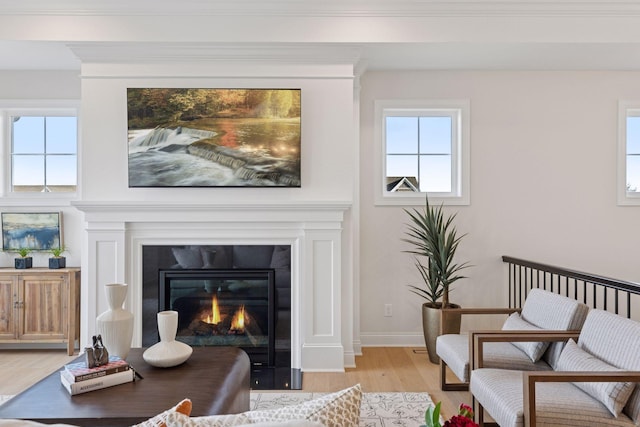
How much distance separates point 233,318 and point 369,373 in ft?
4.02

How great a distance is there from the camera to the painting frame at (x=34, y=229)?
164 inches

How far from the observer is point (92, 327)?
348cm

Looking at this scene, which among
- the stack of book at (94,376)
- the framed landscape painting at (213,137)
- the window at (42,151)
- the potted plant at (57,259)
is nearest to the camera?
the stack of book at (94,376)

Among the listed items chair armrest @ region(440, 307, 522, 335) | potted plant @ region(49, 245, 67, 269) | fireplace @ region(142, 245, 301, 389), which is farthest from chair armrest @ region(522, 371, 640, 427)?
potted plant @ region(49, 245, 67, 269)

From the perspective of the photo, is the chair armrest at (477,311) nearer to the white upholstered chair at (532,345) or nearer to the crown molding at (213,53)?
the white upholstered chair at (532,345)

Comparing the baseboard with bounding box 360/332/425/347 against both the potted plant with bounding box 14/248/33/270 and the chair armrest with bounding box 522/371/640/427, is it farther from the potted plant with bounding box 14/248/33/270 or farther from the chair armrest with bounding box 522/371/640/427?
the potted plant with bounding box 14/248/33/270

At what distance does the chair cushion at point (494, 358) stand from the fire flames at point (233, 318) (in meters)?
1.72

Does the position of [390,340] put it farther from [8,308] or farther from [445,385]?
[8,308]

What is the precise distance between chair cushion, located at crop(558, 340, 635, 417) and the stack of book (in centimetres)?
213

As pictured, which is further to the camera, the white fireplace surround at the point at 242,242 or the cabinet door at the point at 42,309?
the cabinet door at the point at 42,309

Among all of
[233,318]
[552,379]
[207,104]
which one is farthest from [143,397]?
[207,104]

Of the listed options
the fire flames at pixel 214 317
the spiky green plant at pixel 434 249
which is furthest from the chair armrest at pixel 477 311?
the fire flames at pixel 214 317

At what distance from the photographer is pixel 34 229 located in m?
4.17

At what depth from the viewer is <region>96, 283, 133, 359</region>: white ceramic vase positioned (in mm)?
2172
